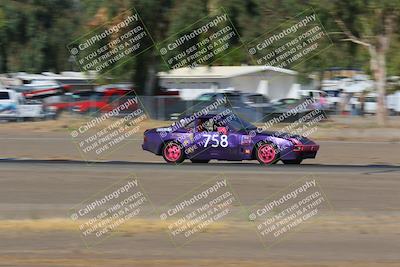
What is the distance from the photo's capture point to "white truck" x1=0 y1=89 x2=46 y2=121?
130 ft

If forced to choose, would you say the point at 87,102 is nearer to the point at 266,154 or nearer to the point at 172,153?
the point at 172,153

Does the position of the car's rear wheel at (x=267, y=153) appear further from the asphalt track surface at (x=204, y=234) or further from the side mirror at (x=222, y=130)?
the side mirror at (x=222, y=130)

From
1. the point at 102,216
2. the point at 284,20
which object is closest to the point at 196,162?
the point at 102,216

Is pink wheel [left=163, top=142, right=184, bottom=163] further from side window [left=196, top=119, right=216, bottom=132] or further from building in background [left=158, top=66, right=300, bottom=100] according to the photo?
building in background [left=158, top=66, right=300, bottom=100]

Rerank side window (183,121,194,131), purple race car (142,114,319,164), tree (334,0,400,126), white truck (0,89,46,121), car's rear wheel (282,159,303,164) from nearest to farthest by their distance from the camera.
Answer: purple race car (142,114,319,164) → car's rear wheel (282,159,303,164) → side window (183,121,194,131) → tree (334,0,400,126) → white truck (0,89,46,121)

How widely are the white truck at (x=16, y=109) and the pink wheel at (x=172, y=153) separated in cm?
2051

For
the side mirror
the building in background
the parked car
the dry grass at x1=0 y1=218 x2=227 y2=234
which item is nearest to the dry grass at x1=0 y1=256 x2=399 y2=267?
the dry grass at x1=0 y1=218 x2=227 y2=234

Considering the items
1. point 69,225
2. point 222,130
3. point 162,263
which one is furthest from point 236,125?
point 162,263

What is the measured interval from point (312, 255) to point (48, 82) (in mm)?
54875

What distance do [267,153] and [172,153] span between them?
2.33m

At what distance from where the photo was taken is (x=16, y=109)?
1563 inches

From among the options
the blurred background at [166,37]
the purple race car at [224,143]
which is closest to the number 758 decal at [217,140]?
the purple race car at [224,143]

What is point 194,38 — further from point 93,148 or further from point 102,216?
point 102,216

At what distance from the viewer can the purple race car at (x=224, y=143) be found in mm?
19891
